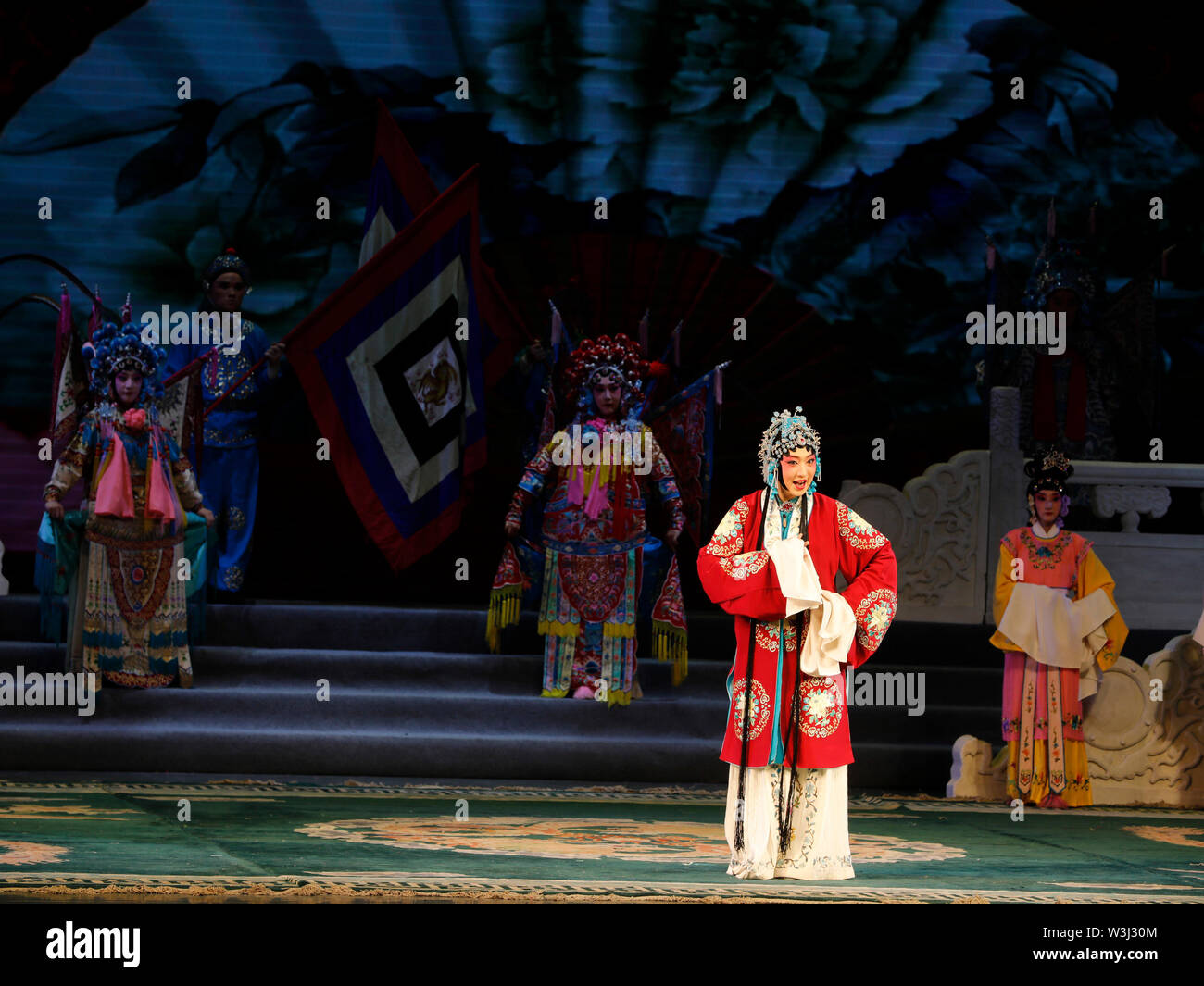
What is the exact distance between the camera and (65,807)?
6832 millimetres

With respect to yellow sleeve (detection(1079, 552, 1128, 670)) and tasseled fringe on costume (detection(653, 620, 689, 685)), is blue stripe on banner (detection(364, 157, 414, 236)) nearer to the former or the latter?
tasseled fringe on costume (detection(653, 620, 689, 685))

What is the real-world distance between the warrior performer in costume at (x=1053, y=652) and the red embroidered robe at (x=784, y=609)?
2.18m

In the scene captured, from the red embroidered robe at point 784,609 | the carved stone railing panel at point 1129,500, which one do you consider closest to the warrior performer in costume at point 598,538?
the carved stone railing panel at point 1129,500

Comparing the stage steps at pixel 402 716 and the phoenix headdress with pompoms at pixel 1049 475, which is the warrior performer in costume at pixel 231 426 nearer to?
the stage steps at pixel 402 716

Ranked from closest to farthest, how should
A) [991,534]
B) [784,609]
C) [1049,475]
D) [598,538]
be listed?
[784,609], [1049,475], [598,538], [991,534]

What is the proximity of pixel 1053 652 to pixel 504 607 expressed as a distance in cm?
245

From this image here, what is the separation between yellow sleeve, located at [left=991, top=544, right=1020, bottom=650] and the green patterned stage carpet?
71 cm

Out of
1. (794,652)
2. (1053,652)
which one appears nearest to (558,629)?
(1053,652)

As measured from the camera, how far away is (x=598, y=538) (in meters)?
8.41

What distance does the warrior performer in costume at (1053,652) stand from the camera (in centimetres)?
786

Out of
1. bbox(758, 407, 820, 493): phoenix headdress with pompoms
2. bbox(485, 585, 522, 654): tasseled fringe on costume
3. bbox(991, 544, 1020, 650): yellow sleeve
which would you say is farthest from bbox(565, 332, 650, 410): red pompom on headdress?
bbox(758, 407, 820, 493): phoenix headdress with pompoms

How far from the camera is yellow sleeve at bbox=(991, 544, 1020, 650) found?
312 inches

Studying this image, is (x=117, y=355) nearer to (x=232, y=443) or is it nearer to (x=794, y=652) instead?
(x=232, y=443)
